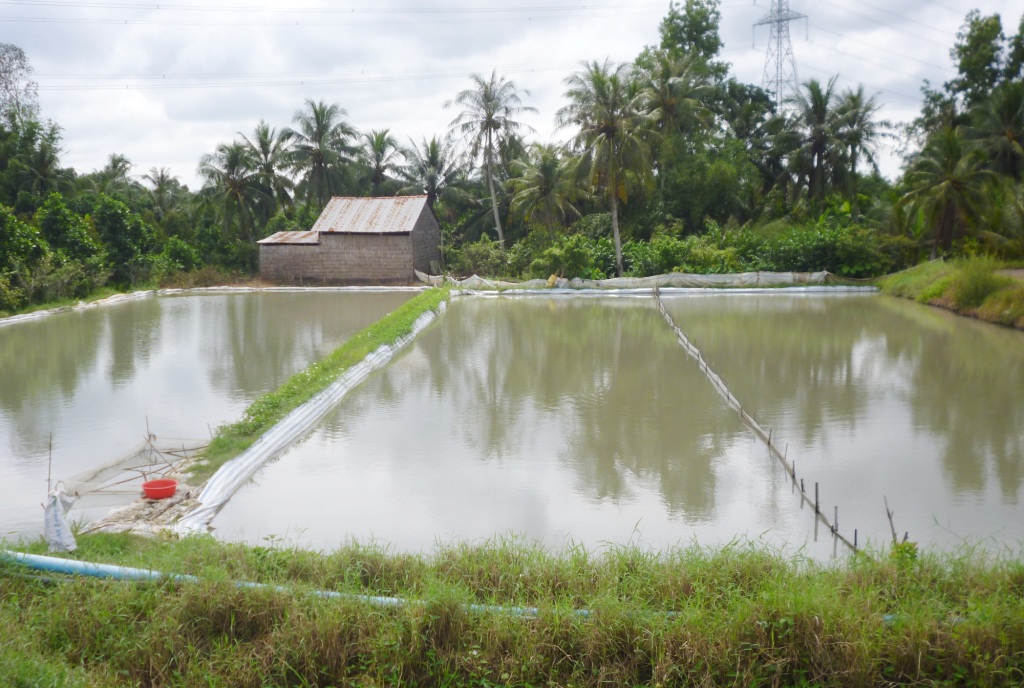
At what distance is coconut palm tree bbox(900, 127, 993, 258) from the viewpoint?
717 inches

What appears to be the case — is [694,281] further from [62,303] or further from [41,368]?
[62,303]

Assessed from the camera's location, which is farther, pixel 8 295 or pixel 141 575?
pixel 8 295

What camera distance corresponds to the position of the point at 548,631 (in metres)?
3.38

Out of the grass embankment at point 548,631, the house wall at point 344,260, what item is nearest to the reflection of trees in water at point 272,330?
the house wall at point 344,260

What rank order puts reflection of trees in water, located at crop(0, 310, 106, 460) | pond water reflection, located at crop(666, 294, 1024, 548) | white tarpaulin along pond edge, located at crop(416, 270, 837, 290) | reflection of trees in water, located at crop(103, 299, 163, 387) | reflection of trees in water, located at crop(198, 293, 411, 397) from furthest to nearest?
white tarpaulin along pond edge, located at crop(416, 270, 837, 290)
reflection of trees in water, located at crop(103, 299, 163, 387)
reflection of trees in water, located at crop(198, 293, 411, 397)
reflection of trees in water, located at crop(0, 310, 106, 460)
pond water reflection, located at crop(666, 294, 1024, 548)

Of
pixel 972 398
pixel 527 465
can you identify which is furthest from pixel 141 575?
pixel 972 398

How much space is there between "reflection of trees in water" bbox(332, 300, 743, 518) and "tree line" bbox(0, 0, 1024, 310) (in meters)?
8.01

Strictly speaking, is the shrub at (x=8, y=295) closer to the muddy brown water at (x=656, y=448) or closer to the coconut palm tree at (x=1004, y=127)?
the muddy brown water at (x=656, y=448)

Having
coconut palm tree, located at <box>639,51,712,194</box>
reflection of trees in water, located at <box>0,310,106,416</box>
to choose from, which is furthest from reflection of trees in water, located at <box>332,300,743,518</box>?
coconut palm tree, located at <box>639,51,712,194</box>

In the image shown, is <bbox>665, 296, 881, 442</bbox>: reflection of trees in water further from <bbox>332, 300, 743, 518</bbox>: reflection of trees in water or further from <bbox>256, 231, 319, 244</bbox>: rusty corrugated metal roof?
<bbox>256, 231, 319, 244</bbox>: rusty corrugated metal roof

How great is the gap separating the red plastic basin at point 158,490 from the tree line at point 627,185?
13502 millimetres

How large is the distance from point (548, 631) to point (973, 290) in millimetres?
14447

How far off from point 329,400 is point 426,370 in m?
2.29

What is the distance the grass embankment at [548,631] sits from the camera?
10.6 feet
